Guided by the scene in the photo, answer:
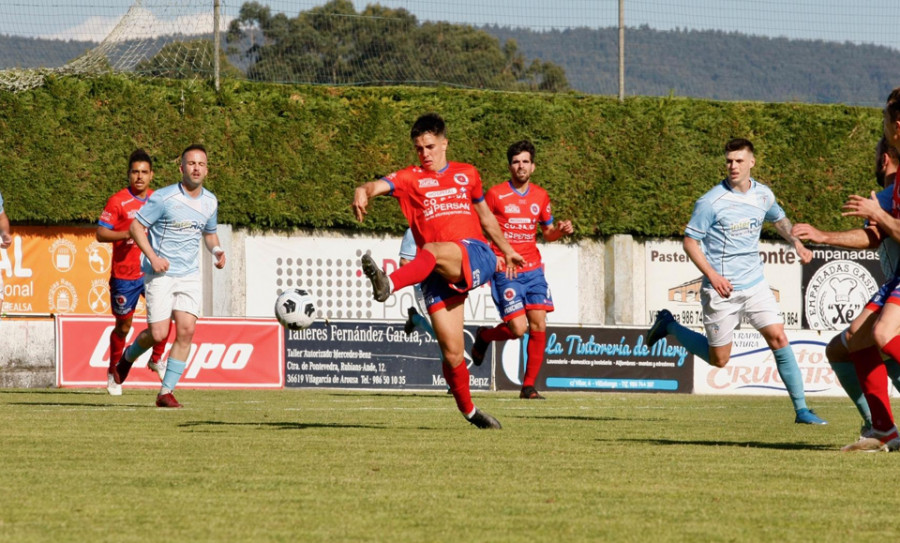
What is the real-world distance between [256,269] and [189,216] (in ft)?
34.4

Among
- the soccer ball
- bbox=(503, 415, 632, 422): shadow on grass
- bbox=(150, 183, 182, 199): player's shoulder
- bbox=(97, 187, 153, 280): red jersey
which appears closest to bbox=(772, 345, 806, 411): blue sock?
bbox=(503, 415, 632, 422): shadow on grass

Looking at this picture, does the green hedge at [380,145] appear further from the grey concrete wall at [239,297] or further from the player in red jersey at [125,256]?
the player in red jersey at [125,256]

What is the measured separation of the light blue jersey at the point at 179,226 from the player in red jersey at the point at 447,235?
324 cm

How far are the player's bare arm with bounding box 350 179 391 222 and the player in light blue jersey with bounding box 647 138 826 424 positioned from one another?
2.82 meters

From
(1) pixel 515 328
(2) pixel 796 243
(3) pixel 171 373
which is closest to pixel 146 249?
(3) pixel 171 373

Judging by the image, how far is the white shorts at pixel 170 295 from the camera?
11.5 meters

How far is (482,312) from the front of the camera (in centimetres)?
2250

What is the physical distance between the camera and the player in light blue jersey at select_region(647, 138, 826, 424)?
10.3 meters

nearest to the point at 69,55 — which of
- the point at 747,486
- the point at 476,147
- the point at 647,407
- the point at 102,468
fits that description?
the point at 476,147

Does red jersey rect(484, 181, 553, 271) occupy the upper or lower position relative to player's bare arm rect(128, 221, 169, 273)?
upper

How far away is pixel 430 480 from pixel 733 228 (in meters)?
5.41

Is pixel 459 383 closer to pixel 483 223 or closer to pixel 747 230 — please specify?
pixel 483 223

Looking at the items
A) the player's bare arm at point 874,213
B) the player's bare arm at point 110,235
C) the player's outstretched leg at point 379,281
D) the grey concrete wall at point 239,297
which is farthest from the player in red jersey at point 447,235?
the grey concrete wall at point 239,297

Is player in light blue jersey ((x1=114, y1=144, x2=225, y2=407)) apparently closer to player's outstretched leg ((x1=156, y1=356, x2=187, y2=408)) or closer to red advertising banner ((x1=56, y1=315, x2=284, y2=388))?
player's outstretched leg ((x1=156, y1=356, x2=187, y2=408))
